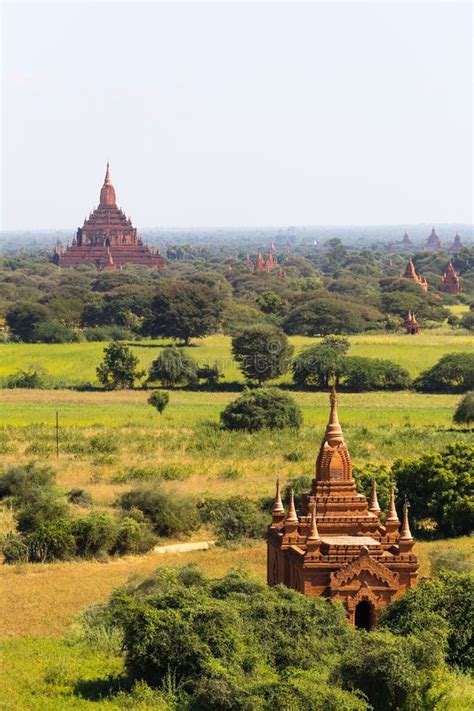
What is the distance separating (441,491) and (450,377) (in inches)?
1293

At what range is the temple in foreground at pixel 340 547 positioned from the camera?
2741 cm

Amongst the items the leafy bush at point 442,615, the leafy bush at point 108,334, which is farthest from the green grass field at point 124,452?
the leafy bush at point 108,334

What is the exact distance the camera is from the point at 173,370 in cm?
7231

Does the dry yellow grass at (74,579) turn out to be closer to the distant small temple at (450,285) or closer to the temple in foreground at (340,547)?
the temple in foreground at (340,547)

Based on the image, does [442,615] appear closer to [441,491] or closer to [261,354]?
[441,491]

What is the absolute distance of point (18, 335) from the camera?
98500 millimetres

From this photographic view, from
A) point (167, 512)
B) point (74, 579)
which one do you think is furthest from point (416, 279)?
point (74, 579)

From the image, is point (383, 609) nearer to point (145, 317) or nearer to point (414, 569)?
point (414, 569)

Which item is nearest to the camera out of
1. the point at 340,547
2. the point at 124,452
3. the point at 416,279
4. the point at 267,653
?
the point at 267,653

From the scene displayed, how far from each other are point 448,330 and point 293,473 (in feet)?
191

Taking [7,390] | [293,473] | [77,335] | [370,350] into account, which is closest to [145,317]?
[77,335]

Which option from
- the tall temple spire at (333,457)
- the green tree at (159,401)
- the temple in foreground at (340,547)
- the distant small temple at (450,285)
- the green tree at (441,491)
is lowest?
the distant small temple at (450,285)

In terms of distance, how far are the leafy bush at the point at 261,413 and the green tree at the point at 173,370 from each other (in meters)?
14.3

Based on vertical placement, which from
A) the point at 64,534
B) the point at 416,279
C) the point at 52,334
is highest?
the point at 64,534
